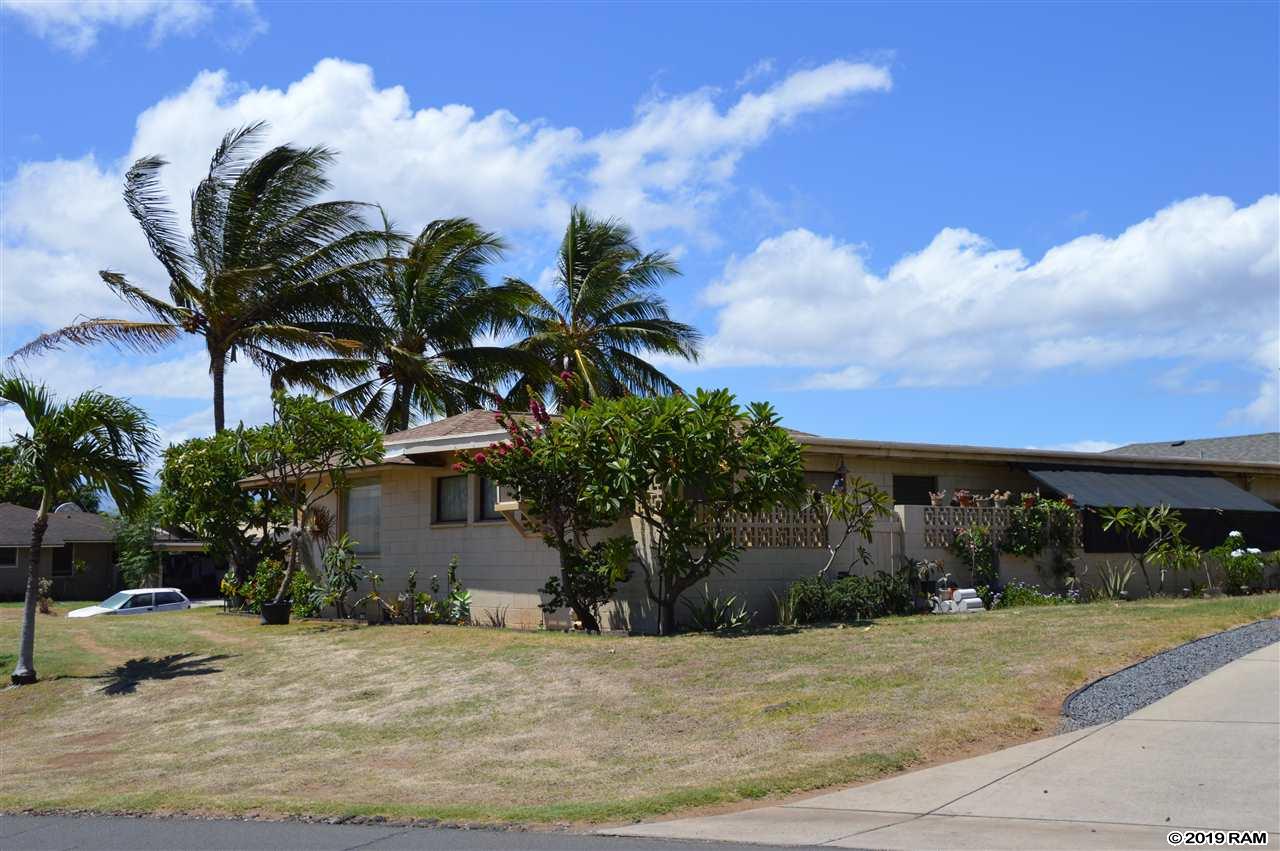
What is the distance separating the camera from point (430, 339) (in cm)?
3095

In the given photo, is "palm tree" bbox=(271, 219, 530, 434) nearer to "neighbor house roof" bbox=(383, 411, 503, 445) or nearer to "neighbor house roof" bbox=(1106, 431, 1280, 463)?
"neighbor house roof" bbox=(383, 411, 503, 445)

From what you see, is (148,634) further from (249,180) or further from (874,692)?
(874,692)

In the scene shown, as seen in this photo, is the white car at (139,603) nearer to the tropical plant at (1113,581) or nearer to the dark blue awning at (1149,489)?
the dark blue awning at (1149,489)

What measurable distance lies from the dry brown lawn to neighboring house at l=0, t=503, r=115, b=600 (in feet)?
76.7

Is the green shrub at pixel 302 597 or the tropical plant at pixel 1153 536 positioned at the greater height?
the tropical plant at pixel 1153 536

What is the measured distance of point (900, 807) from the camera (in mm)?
8469

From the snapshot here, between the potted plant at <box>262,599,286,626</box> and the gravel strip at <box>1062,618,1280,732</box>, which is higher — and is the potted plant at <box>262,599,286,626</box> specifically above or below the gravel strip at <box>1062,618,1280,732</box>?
above

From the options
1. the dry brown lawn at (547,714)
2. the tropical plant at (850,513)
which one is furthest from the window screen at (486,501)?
the tropical plant at (850,513)

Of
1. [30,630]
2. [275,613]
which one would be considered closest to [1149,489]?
[275,613]

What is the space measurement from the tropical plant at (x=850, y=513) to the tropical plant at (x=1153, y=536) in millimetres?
4893

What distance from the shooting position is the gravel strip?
10742 millimetres

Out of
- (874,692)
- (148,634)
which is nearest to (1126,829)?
(874,692)

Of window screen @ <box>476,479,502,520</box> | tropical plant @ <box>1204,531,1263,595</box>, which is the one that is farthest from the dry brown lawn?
tropical plant @ <box>1204,531,1263,595</box>

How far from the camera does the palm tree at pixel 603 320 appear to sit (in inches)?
1272
